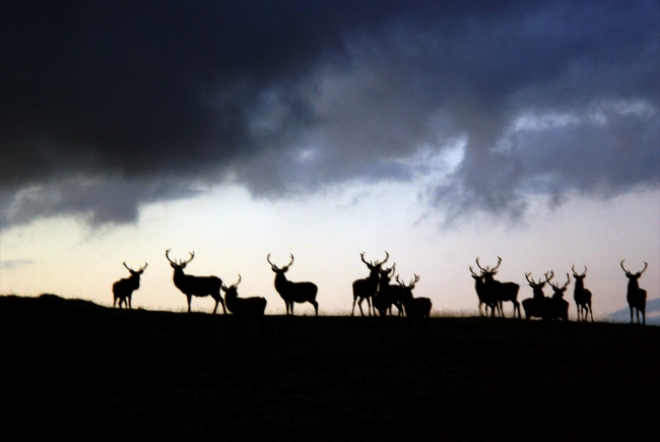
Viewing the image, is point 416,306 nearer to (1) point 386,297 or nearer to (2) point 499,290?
(1) point 386,297

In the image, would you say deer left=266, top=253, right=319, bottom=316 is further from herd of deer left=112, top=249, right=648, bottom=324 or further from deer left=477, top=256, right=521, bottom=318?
deer left=477, top=256, right=521, bottom=318

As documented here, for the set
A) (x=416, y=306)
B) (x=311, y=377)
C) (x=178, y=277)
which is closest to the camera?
(x=311, y=377)

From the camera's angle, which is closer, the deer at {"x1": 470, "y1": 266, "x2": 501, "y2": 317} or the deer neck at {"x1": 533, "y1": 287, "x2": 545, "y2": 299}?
the deer neck at {"x1": 533, "y1": 287, "x2": 545, "y2": 299}

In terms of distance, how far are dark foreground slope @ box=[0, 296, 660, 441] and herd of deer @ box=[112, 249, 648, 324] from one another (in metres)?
0.86

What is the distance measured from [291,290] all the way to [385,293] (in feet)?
14.2

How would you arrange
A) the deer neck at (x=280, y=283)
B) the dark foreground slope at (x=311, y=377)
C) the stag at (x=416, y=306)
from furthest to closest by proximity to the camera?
1. the deer neck at (x=280, y=283)
2. the stag at (x=416, y=306)
3. the dark foreground slope at (x=311, y=377)

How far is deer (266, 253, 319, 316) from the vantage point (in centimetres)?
3096

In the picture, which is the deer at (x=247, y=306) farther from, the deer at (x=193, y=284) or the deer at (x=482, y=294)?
the deer at (x=482, y=294)

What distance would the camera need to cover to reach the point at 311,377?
763 inches

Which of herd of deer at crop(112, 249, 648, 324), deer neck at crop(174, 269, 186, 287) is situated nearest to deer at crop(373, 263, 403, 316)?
herd of deer at crop(112, 249, 648, 324)

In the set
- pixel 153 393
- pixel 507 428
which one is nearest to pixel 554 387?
pixel 507 428

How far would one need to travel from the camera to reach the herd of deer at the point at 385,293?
1042 inches

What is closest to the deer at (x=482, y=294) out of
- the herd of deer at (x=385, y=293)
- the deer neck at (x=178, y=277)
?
the herd of deer at (x=385, y=293)

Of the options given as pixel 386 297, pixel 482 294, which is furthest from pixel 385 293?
pixel 482 294
